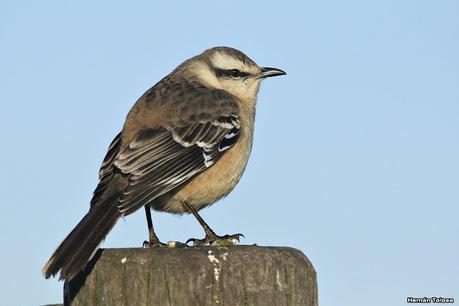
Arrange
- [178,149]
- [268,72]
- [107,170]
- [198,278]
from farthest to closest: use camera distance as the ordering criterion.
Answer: [268,72] < [178,149] < [107,170] < [198,278]

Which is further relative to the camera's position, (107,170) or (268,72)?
(268,72)

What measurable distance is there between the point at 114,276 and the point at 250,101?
4628 millimetres

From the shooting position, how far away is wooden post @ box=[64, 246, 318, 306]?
415 cm

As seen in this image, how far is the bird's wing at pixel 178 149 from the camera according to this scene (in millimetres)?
6469

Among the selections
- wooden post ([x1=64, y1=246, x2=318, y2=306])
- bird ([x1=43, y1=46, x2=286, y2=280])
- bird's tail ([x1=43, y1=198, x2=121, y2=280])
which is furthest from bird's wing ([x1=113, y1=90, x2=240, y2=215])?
wooden post ([x1=64, y1=246, x2=318, y2=306])

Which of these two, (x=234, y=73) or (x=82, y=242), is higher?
(x=234, y=73)

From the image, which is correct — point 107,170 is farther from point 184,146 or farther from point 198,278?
point 198,278

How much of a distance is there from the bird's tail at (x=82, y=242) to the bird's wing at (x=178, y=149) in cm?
20

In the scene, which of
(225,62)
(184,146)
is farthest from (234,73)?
(184,146)

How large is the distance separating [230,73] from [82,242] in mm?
4263

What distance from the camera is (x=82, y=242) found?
193 inches

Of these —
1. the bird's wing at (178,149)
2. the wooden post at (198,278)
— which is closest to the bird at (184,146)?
the bird's wing at (178,149)

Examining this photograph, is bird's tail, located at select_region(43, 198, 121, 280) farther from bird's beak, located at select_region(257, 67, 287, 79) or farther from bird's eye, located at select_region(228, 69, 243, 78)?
bird's beak, located at select_region(257, 67, 287, 79)

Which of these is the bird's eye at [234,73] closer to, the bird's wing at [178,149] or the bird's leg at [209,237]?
the bird's wing at [178,149]
